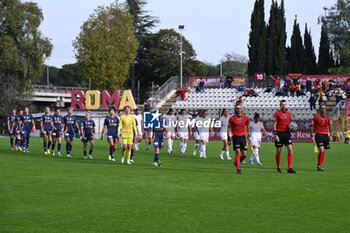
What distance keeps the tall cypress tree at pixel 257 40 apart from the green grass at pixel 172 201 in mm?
55162

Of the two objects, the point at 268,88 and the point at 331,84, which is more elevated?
the point at 331,84

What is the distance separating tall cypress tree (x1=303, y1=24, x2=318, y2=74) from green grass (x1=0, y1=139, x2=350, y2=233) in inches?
2255

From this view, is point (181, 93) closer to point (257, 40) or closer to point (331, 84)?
point (331, 84)

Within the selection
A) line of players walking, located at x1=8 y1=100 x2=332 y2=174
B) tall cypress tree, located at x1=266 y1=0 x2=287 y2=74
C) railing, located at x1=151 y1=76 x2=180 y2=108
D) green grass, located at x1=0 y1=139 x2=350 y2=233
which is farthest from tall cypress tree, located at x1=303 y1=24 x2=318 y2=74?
green grass, located at x1=0 y1=139 x2=350 y2=233

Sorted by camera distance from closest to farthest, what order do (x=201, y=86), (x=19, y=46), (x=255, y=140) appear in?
(x=255, y=140) → (x=201, y=86) → (x=19, y=46)

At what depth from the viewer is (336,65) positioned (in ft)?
245

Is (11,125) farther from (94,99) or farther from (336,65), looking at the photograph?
(336,65)

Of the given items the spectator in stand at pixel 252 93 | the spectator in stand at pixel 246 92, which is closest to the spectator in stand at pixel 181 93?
the spectator in stand at pixel 246 92

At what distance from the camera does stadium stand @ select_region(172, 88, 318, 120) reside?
51031 mm

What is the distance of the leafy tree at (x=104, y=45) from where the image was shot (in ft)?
228

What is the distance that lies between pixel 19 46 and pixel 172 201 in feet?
188

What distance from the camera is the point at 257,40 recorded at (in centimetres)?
7144

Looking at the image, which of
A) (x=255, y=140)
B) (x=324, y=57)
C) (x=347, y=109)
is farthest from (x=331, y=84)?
(x=255, y=140)

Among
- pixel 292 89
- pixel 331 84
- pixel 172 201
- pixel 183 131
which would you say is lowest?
pixel 172 201
